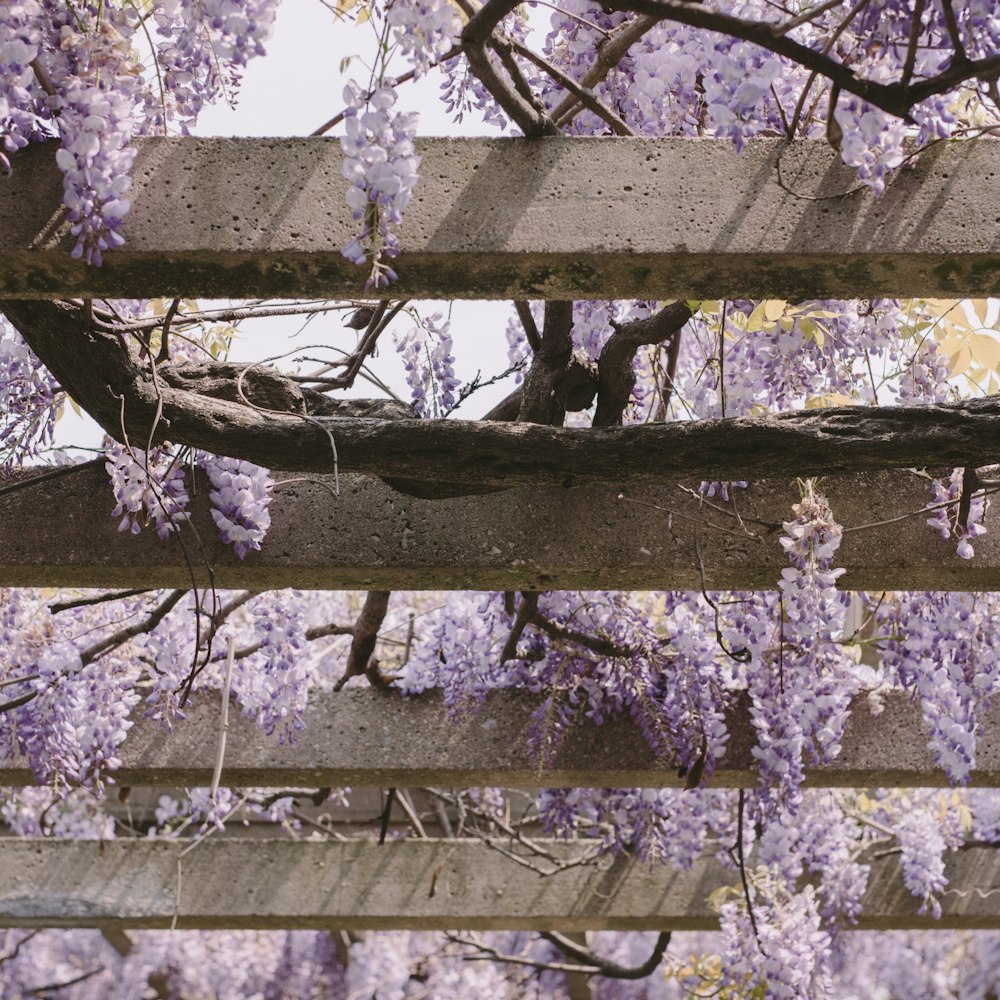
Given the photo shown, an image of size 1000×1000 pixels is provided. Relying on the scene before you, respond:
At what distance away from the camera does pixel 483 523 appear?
2291 millimetres

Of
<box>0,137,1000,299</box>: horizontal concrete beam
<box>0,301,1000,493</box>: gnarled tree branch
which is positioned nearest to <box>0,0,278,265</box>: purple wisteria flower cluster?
<box>0,137,1000,299</box>: horizontal concrete beam

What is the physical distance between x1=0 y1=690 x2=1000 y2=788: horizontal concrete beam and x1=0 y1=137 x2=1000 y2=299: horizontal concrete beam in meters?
1.86

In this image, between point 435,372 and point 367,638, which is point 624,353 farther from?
point 367,638

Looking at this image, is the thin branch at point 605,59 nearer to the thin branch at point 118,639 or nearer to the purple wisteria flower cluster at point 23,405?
the purple wisteria flower cluster at point 23,405

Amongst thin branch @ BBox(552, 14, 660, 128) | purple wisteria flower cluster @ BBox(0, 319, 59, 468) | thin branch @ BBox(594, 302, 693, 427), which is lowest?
purple wisteria flower cluster @ BBox(0, 319, 59, 468)

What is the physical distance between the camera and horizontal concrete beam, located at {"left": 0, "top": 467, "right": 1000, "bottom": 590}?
2.27 metres

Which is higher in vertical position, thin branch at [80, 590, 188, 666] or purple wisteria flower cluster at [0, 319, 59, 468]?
purple wisteria flower cluster at [0, 319, 59, 468]

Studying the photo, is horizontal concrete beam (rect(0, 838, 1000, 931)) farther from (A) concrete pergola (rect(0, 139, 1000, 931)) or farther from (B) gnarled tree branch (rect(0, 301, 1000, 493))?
(B) gnarled tree branch (rect(0, 301, 1000, 493))

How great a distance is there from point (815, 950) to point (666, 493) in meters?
2.15

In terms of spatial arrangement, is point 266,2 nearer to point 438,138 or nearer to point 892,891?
point 438,138

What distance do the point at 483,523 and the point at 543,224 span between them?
864 mm

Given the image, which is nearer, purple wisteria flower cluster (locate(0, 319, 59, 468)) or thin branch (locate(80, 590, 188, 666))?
purple wisteria flower cluster (locate(0, 319, 59, 468))

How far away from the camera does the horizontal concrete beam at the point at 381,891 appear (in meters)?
3.98

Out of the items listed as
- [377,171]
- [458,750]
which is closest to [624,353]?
[377,171]
